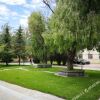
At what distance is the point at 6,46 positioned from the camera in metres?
54.2

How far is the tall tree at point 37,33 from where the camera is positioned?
42438 millimetres

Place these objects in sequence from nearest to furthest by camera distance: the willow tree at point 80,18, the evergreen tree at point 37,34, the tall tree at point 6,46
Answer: the willow tree at point 80,18 → the evergreen tree at point 37,34 → the tall tree at point 6,46

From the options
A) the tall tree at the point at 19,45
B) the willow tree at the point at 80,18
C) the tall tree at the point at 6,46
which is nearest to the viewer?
the willow tree at the point at 80,18

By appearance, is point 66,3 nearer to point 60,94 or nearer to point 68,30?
point 68,30

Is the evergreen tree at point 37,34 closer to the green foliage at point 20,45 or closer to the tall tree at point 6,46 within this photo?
the tall tree at point 6,46

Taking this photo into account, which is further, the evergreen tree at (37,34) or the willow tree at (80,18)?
the evergreen tree at (37,34)

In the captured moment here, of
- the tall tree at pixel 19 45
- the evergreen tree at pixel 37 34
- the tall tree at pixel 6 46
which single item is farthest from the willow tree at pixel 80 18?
the tall tree at pixel 19 45

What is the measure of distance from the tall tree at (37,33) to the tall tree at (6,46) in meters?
10.3

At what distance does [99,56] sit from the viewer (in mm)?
76938

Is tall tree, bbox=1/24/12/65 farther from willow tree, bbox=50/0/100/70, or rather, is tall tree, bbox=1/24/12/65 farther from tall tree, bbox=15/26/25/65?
willow tree, bbox=50/0/100/70

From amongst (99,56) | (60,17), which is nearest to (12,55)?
(99,56)

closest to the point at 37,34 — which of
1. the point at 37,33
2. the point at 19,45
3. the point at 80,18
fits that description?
the point at 37,33

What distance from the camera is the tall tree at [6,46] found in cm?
5225

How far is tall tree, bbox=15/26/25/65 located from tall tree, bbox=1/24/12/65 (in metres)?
1.78
